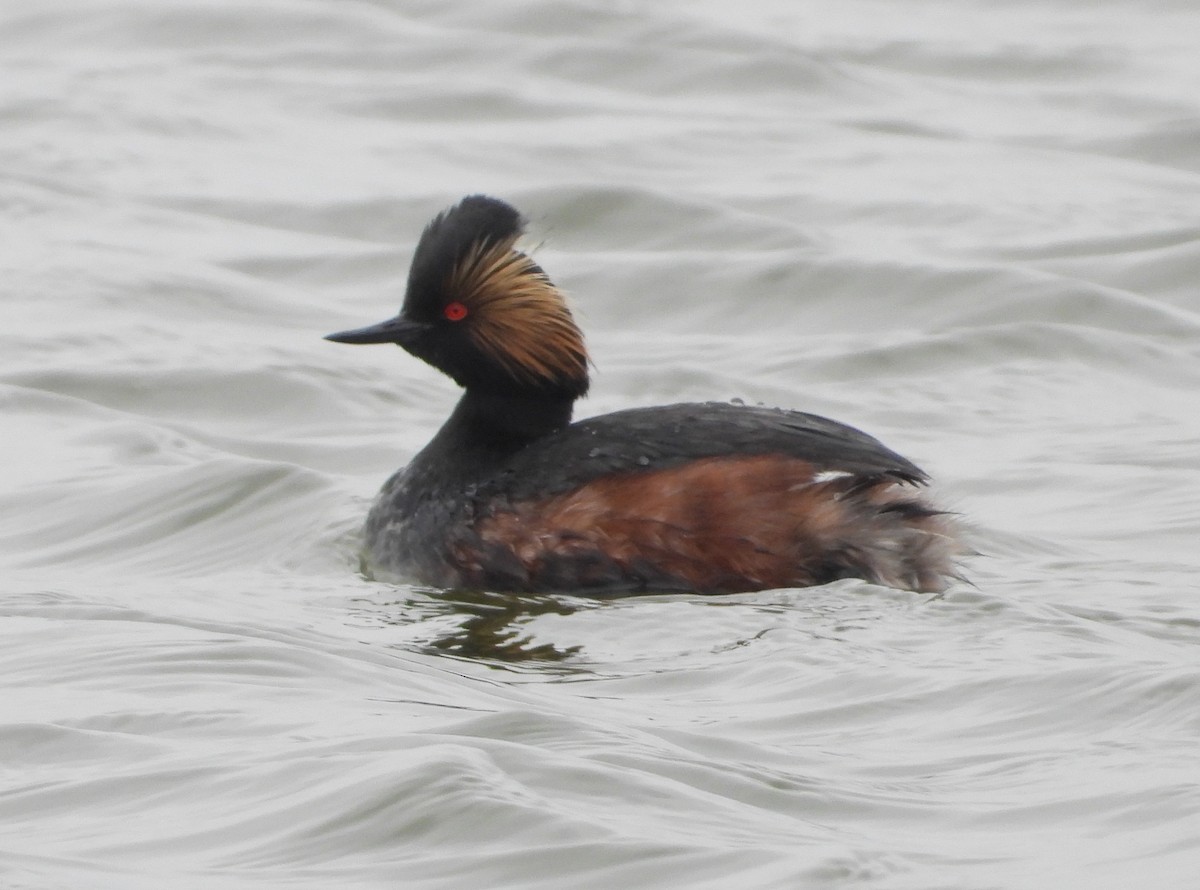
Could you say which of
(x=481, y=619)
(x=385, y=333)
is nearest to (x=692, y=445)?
(x=481, y=619)

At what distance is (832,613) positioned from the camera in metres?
7.10

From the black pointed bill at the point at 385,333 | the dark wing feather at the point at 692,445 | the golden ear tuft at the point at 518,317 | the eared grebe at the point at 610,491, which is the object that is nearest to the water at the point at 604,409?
the eared grebe at the point at 610,491

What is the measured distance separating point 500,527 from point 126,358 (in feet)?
13.0

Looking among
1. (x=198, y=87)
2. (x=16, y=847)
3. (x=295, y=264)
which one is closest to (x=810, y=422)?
(x=16, y=847)

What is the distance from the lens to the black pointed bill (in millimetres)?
8117

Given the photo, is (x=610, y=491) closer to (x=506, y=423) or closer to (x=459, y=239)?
(x=506, y=423)

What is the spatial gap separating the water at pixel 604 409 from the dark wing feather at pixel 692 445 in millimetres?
405

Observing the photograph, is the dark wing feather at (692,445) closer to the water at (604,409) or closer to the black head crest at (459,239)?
the water at (604,409)

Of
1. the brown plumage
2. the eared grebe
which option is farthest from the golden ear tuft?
the brown plumage

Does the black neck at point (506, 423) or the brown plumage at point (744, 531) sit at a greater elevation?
the black neck at point (506, 423)

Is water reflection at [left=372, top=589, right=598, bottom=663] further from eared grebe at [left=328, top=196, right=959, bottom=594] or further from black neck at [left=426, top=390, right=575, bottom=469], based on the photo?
black neck at [left=426, top=390, right=575, bottom=469]

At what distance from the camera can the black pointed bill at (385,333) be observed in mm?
8117

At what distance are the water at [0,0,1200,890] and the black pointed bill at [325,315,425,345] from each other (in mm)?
599

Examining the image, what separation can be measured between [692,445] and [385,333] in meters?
Result: 1.31
